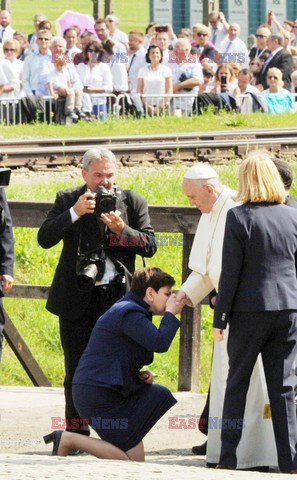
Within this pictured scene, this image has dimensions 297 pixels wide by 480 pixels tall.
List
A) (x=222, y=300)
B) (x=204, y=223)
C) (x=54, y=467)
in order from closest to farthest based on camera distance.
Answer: (x=54, y=467) → (x=222, y=300) → (x=204, y=223)

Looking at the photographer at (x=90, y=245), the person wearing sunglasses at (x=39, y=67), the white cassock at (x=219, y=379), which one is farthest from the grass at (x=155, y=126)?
the white cassock at (x=219, y=379)

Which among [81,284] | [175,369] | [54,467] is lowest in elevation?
[175,369]

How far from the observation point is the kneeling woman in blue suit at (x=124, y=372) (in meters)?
7.39

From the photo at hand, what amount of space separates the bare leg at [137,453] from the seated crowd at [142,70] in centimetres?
1440

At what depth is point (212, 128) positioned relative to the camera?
23.3 m

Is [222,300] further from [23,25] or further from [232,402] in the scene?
[23,25]

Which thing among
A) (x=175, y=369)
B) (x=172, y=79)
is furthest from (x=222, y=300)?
(x=172, y=79)

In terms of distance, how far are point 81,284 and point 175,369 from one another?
10.5 feet

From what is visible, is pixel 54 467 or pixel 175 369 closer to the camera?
pixel 54 467

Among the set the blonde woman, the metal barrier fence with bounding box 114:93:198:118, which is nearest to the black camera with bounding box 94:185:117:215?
the blonde woman

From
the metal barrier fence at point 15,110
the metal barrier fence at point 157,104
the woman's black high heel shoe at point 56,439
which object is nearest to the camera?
the woman's black high heel shoe at point 56,439

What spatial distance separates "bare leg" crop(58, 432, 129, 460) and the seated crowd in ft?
47.2

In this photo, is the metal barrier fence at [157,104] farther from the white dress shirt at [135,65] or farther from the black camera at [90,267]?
the black camera at [90,267]

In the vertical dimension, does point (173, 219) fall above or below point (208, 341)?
above
